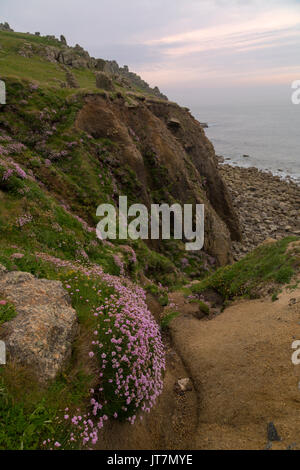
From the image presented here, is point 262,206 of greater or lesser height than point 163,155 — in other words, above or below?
below

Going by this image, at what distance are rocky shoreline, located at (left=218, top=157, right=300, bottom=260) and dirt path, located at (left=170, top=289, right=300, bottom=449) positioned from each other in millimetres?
27110

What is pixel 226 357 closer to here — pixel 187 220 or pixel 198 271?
pixel 198 271

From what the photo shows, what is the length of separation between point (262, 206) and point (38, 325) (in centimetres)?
5153

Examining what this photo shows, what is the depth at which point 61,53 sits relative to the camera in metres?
64.8

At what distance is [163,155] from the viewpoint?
3209 centimetres

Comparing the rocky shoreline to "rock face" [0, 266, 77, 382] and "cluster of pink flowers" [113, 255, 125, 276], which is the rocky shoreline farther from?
"rock face" [0, 266, 77, 382]

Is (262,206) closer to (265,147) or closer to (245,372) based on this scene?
(245,372)
